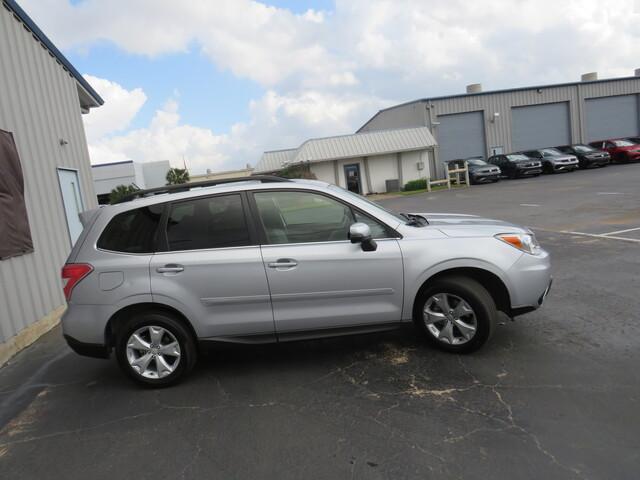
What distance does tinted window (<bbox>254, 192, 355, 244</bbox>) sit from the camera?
421 centimetres

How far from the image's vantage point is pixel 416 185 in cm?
3322

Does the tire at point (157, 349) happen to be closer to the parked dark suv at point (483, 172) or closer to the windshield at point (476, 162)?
the parked dark suv at point (483, 172)

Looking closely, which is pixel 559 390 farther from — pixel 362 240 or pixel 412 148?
pixel 412 148

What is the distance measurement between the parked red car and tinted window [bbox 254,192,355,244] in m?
32.5

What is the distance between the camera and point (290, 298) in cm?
407

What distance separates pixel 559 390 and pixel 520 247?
127cm

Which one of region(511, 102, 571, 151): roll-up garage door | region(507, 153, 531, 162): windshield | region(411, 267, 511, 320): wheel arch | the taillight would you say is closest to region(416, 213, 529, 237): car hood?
region(411, 267, 511, 320): wheel arch

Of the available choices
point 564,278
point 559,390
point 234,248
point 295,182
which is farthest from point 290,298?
point 564,278

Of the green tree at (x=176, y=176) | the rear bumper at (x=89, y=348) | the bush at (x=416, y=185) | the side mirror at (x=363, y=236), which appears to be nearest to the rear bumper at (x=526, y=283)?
the side mirror at (x=363, y=236)

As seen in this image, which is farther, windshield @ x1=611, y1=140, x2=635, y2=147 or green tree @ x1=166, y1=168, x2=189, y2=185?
green tree @ x1=166, y1=168, x2=189, y2=185

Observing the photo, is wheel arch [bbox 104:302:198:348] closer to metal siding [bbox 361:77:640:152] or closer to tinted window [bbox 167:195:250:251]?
tinted window [bbox 167:195:250:251]

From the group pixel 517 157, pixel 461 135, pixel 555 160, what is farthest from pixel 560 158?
pixel 461 135

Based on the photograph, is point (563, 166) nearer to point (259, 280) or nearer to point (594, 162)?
point (594, 162)

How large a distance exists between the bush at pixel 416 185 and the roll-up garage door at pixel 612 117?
602 inches
